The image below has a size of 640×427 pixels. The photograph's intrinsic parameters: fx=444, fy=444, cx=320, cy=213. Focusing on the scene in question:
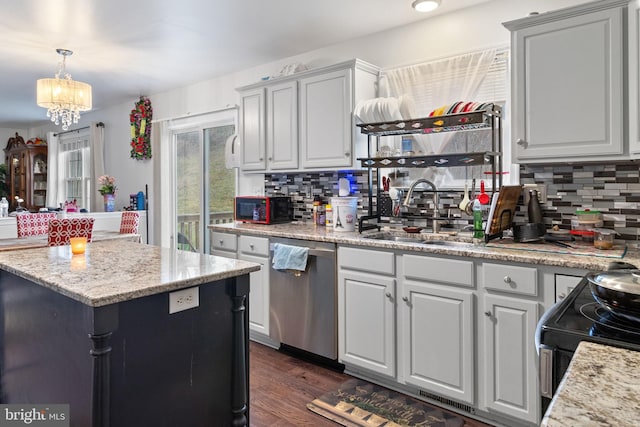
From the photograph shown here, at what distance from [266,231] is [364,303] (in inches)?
38.4

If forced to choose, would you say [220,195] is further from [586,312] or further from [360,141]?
[586,312]

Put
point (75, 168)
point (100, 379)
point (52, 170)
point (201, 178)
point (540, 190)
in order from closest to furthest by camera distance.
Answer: point (100, 379) < point (540, 190) < point (201, 178) < point (75, 168) < point (52, 170)

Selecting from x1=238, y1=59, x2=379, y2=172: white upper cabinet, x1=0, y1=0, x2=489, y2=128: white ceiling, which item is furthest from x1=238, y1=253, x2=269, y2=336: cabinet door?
x1=0, y1=0, x2=489, y2=128: white ceiling

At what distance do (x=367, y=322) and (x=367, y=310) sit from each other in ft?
0.25

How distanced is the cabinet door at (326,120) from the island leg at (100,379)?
2136 millimetres

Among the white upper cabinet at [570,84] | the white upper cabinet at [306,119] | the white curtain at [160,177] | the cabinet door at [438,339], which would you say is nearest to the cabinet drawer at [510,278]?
the cabinet door at [438,339]

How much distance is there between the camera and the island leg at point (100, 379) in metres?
1.50

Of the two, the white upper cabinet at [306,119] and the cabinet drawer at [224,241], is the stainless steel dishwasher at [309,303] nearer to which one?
the cabinet drawer at [224,241]

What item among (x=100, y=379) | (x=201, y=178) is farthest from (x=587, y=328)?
(x=201, y=178)

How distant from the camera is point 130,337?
163 centimetres

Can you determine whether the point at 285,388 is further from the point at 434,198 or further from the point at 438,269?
the point at 434,198

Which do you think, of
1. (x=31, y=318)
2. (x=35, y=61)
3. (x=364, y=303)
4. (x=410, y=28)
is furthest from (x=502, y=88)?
(x=35, y=61)

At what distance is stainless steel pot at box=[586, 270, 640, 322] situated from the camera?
98 centimetres

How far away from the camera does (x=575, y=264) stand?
1938 millimetres
